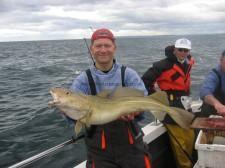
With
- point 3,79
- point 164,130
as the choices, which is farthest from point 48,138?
point 3,79

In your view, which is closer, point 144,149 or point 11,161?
point 144,149

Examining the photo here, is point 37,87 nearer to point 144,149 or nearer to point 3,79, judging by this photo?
point 3,79

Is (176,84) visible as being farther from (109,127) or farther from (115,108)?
(115,108)

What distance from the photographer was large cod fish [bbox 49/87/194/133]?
348 cm

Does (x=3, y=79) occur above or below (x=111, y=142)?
below

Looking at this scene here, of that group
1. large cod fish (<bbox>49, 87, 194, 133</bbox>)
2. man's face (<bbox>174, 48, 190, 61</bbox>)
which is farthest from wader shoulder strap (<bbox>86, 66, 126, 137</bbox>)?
man's face (<bbox>174, 48, 190, 61</bbox>)

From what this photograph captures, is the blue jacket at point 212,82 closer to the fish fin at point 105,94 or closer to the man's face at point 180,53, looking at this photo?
the man's face at point 180,53

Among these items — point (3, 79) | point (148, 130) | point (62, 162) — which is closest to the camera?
point (148, 130)

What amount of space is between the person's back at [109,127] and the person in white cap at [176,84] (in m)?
2.36

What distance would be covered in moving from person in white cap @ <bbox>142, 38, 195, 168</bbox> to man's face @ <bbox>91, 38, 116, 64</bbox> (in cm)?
254

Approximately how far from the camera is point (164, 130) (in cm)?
638

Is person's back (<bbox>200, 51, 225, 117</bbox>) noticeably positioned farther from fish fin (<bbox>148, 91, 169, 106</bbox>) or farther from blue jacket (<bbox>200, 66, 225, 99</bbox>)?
fish fin (<bbox>148, 91, 169, 106</bbox>)

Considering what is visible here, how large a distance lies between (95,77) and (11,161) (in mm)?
5317

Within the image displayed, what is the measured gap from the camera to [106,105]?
3602 mm
